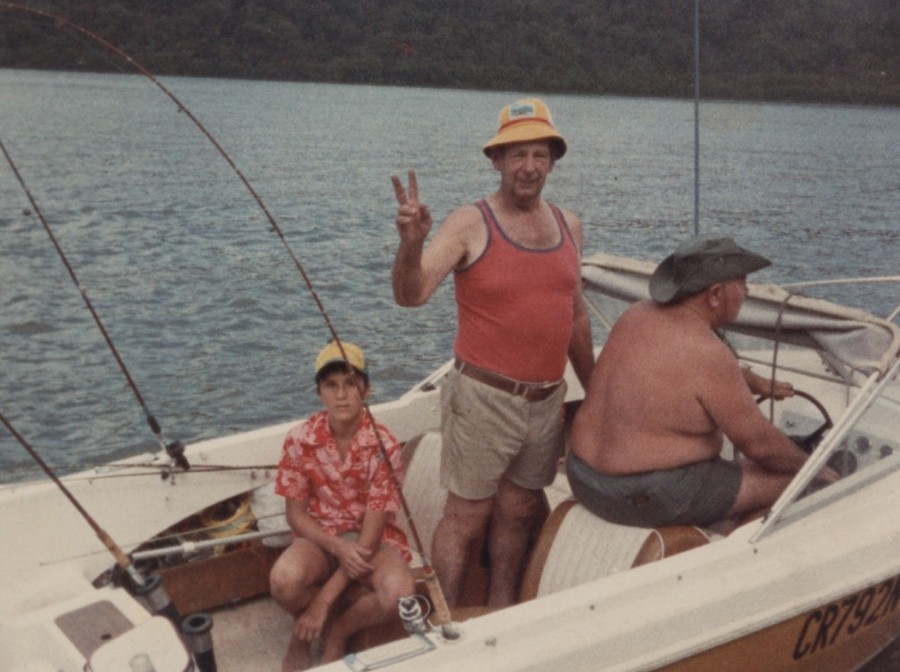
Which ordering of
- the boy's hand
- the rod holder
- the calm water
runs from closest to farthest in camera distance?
the rod holder → the boy's hand → the calm water

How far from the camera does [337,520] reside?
11.1ft

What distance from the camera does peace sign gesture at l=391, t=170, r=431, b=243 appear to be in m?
2.74

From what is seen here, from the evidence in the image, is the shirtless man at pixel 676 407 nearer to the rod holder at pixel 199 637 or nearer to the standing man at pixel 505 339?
the standing man at pixel 505 339

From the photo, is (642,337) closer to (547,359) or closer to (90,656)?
(547,359)

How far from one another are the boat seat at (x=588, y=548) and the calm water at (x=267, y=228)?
220 cm

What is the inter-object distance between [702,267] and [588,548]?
96cm

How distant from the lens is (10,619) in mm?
2824

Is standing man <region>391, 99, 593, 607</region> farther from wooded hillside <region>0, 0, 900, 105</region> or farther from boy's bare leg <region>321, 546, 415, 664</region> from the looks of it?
wooded hillside <region>0, 0, 900, 105</region>

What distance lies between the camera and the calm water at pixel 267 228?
10.4 meters

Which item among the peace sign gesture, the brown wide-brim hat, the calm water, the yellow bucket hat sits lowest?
the calm water

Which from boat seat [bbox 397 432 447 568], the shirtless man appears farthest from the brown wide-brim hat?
boat seat [bbox 397 432 447 568]

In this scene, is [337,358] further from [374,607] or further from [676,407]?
[676,407]

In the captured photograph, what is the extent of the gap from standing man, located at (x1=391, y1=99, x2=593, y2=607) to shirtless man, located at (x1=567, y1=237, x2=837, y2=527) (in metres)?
0.18

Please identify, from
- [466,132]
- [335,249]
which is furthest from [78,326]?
[466,132]
